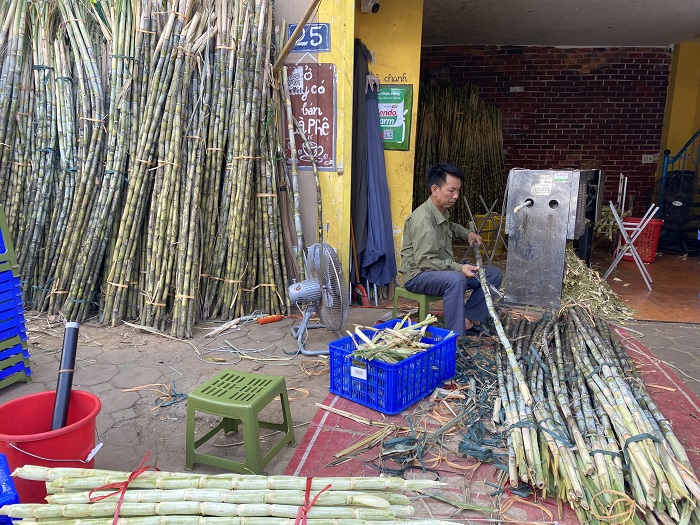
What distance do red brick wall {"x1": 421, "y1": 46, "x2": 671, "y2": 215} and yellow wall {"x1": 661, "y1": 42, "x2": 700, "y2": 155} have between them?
0.20m

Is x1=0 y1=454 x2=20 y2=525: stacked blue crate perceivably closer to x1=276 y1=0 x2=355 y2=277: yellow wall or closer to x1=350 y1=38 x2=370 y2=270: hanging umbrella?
x1=276 y1=0 x2=355 y2=277: yellow wall

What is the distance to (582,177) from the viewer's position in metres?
5.16

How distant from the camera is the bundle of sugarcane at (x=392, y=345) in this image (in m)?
3.14

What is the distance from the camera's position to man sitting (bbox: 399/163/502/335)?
159 inches

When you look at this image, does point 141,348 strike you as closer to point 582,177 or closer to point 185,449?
point 185,449

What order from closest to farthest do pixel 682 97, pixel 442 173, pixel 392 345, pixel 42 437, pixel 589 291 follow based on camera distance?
pixel 42 437 → pixel 392 345 → pixel 442 173 → pixel 589 291 → pixel 682 97

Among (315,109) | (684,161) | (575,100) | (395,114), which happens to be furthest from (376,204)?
(684,161)

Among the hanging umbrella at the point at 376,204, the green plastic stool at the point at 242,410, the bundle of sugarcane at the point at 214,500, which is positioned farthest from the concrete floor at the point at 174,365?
the bundle of sugarcane at the point at 214,500

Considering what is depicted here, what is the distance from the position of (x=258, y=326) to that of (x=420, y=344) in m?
2.06

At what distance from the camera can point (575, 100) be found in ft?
30.9

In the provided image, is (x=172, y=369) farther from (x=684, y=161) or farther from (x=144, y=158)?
(x=684, y=161)

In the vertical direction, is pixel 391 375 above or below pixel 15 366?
above

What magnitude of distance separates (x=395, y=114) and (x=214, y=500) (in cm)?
481

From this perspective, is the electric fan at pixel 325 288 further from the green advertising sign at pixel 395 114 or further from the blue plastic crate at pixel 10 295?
the green advertising sign at pixel 395 114
